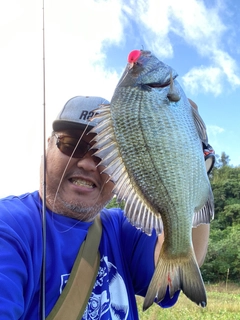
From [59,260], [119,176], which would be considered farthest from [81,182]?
[119,176]

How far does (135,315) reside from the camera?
2.15 meters

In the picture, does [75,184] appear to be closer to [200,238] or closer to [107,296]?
[107,296]

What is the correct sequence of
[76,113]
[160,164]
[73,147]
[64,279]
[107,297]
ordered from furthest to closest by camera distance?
[76,113] → [73,147] → [107,297] → [64,279] → [160,164]

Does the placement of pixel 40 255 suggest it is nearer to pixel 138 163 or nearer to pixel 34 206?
pixel 34 206

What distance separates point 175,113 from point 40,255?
1034mm

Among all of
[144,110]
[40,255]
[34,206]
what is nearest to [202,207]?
[144,110]

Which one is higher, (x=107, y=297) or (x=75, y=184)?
(x=75, y=184)

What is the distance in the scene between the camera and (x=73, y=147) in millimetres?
2105

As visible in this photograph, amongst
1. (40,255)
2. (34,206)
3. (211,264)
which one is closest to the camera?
(40,255)

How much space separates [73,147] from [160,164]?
85 centimetres

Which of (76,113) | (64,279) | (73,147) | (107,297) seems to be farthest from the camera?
(76,113)

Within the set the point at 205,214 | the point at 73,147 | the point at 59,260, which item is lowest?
the point at 59,260

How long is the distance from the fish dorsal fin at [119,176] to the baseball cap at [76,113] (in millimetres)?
659

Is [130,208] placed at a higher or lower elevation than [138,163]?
lower
